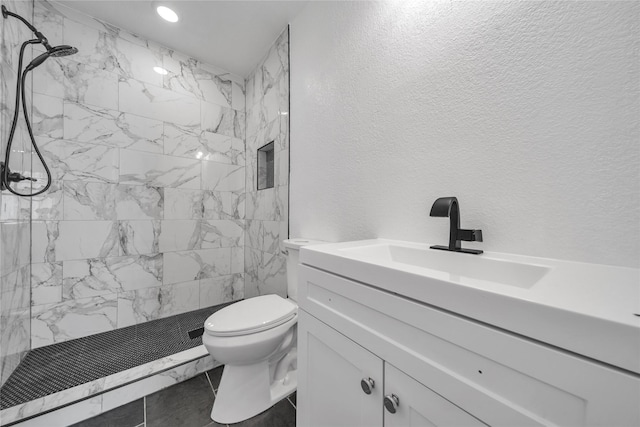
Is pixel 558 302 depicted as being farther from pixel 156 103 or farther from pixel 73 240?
pixel 156 103

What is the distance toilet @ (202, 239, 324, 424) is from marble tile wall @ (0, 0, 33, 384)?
1106 millimetres

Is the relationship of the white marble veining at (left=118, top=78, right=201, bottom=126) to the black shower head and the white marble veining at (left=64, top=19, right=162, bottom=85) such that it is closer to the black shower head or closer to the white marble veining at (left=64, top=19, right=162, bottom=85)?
the white marble veining at (left=64, top=19, right=162, bottom=85)

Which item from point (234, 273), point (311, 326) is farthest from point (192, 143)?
point (311, 326)

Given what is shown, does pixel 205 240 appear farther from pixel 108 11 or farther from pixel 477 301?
pixel 477 301

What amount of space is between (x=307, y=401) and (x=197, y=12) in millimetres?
2399

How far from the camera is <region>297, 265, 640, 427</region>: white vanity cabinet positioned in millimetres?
299

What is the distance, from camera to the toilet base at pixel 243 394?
43.3 inches

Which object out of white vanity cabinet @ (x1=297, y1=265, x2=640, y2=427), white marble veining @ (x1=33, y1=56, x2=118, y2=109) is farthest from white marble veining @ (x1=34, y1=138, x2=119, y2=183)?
white vanity cabinet @ (x1=297, y1=265, x2=640, y2=427)

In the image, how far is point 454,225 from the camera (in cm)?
74

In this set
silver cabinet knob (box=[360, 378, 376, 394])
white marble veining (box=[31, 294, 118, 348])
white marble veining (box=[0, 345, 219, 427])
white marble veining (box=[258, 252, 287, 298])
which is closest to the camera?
silver cabinet knob (box=[360, 378, 376, 394])

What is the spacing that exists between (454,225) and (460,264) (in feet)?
0.40

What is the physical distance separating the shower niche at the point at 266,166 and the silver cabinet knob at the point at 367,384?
1677 millimetres

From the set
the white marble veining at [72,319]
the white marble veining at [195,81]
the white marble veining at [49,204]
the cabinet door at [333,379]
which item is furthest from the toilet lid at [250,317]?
the white marble veining at [195,81]

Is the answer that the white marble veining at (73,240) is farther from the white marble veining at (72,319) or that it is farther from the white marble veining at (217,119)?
the white marble veining at (217,119)
